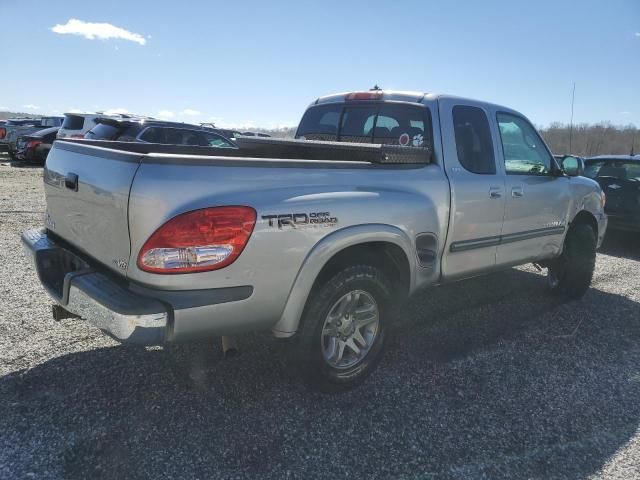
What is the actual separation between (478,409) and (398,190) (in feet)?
4.76

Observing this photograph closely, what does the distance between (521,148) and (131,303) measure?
3.64m

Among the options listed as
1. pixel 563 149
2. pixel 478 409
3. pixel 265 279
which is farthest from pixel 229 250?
pixel 563 149

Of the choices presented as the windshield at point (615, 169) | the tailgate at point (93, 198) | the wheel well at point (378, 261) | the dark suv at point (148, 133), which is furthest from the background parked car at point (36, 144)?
the wheel well at point (378, 261)

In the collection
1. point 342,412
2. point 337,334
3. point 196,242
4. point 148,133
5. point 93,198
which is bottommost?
point 342,412

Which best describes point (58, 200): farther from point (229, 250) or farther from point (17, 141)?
point (17, 141)

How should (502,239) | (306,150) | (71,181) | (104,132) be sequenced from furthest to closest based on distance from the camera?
(104,132)
(502,239)
(306,150)
(71,181)

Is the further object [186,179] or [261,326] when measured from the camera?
[261,326]

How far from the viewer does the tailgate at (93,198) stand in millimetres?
2309

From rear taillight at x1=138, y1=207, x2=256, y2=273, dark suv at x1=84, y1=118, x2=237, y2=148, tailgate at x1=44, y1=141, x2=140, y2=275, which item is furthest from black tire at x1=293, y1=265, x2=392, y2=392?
dark suv at x1=84, y1=118, x2=237, y2=148

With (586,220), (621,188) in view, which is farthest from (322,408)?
(621,188)

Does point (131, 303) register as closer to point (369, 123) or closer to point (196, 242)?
point (196, 242)

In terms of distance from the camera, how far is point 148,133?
35.7 feet

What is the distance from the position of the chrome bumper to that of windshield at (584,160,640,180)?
28.7 ft

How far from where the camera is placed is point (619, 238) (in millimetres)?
9297
